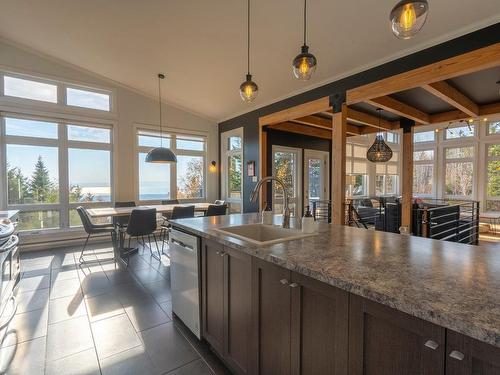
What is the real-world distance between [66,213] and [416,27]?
6.04 m

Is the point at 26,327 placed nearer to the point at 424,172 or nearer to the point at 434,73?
the point at 434,73

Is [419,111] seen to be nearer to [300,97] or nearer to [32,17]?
[300,97]

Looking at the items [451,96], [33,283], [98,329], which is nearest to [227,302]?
[98,329]

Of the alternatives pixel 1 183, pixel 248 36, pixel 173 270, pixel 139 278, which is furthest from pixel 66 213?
pixel 248 36

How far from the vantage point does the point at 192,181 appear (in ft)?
22.0

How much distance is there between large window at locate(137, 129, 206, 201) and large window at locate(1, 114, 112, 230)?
709 mm

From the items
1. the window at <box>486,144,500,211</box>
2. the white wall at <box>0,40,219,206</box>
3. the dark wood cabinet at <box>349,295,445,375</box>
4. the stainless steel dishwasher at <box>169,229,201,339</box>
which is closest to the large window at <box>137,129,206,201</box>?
the white wall at <box>0,40,219,206</box>

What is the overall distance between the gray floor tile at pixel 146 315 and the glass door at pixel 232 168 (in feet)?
12.1

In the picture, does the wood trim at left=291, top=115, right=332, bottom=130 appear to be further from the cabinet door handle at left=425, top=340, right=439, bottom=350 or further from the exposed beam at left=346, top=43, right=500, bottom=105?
the cabinet door handle at left=425, top=340, right=439, bottom=350

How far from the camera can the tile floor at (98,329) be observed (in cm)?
184

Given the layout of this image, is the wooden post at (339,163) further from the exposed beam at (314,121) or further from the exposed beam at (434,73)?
the exposed beam at (314,121)

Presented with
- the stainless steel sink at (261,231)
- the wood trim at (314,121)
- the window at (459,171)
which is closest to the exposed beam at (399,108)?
the wood trim at (314,121)

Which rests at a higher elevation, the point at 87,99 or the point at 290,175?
the point at 87,99

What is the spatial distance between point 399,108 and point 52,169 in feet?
21.3
